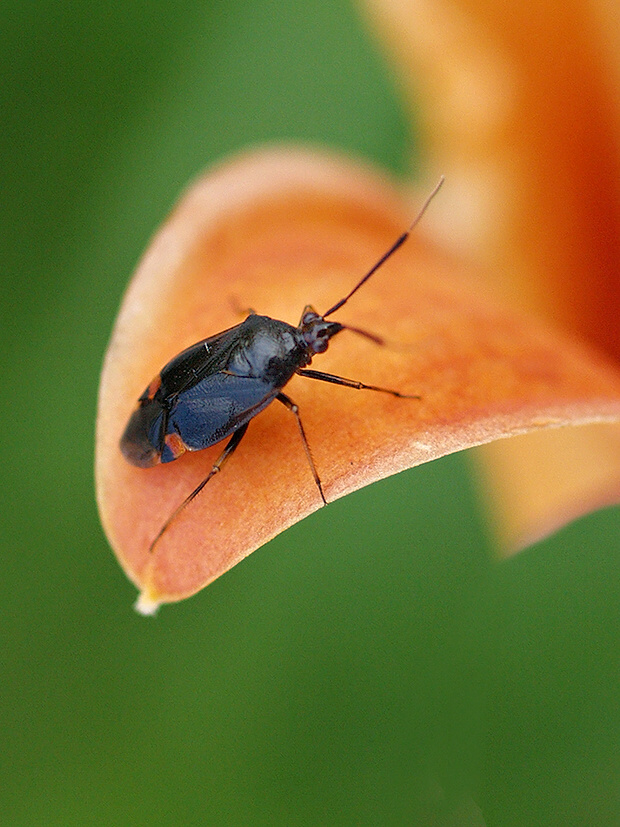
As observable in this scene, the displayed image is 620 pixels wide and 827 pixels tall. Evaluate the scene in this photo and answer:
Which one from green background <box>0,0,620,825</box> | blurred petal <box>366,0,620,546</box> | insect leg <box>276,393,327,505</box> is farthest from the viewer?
blurred petal <box>366,0,620,546</box>

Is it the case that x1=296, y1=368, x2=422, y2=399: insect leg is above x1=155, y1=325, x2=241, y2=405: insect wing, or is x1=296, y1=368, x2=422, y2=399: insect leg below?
below

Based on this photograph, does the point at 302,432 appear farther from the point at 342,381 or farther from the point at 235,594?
the point at 235,594

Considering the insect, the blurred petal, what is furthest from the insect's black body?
the blurred petal

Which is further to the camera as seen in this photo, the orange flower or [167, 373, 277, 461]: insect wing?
[167, 373, 277, 461]: insect wing

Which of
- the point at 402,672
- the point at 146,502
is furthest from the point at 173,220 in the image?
the point at 402,672

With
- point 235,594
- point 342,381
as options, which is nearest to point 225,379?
point 342,381

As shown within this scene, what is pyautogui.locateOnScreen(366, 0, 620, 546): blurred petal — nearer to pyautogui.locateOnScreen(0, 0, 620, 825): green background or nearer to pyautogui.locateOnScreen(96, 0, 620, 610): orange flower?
pyautogui.locateOnScreen(96, 0, 620, 610): orange flower
